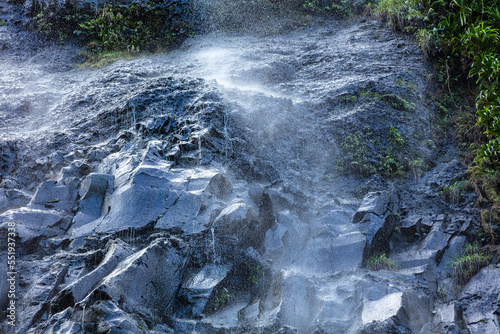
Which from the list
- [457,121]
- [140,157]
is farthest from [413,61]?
[140,157]

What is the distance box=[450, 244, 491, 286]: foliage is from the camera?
5.93m

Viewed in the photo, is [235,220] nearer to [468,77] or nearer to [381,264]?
[381,264]

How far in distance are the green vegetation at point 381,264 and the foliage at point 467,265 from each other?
95 cm

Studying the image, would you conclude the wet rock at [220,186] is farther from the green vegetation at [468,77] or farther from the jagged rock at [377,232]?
the green vegetation at [468,77]

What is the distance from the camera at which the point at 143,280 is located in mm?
5285

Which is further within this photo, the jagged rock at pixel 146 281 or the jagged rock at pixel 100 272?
the jagged rock at pixel 100 272

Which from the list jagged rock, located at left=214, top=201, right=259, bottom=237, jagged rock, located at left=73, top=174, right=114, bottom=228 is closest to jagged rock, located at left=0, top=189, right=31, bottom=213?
jagged rock, located at left=73, top=174, right=114, bottom=228

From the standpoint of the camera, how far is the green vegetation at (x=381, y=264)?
628cm

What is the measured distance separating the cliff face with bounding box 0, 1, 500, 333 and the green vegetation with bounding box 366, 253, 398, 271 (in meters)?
0.11

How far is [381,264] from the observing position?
6.31m

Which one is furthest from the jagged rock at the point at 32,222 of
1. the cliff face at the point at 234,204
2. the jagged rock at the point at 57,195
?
the jagged rock at the point at 57,195

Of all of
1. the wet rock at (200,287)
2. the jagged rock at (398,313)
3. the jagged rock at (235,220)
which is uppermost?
the jagged rock at (235,220)

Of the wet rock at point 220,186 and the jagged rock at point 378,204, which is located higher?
the wet rock at point 220,186

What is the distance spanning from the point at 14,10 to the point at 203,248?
1335 cm
